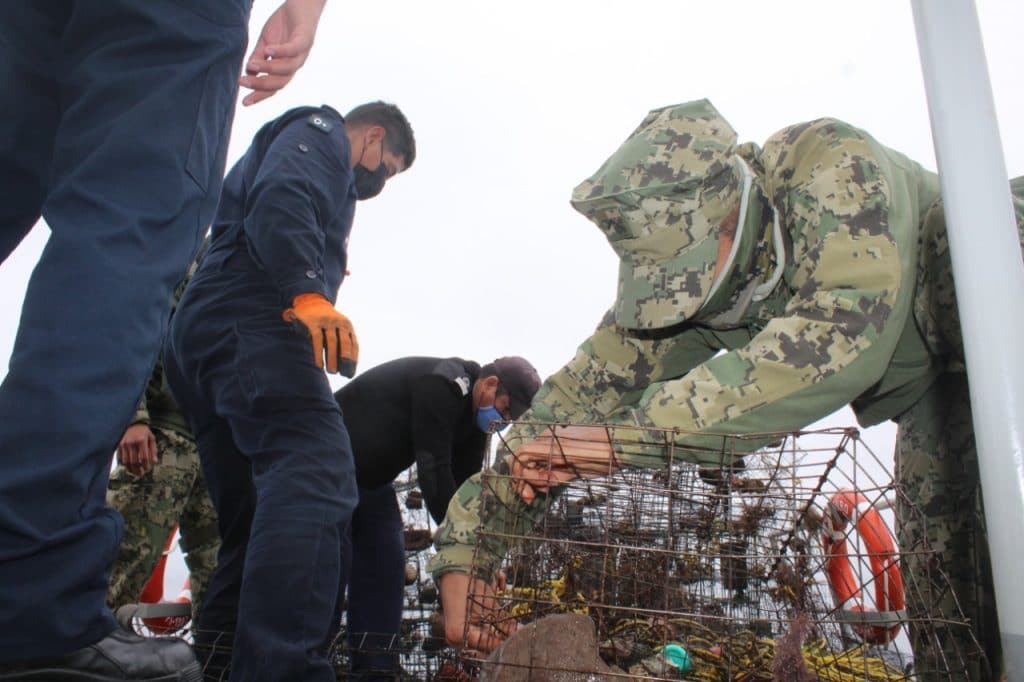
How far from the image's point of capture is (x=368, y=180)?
8.34 ft

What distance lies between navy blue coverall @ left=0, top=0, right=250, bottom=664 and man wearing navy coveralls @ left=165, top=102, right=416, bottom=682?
72 centimetres

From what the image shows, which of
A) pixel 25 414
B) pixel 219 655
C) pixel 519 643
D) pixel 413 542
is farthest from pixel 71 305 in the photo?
pixel 413 542

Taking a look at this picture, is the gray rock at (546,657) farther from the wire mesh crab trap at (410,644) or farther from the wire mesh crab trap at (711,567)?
the wire mesh crab trap at (410,644)

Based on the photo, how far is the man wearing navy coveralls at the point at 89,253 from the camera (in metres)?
0.70

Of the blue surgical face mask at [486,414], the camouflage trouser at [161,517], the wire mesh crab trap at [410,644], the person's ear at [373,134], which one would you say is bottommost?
the wire mesh crab trap at [410,644]

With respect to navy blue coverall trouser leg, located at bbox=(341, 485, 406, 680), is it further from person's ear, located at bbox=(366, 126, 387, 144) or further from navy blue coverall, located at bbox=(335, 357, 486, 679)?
person's ear, located at bbox=(366, 126, 387, 144)

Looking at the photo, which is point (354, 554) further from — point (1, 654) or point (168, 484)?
point (1, 654)

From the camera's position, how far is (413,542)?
3.53 meters

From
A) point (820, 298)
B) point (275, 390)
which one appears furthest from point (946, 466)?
point (275, 390)

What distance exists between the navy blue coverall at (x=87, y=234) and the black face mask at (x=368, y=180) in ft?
5.08

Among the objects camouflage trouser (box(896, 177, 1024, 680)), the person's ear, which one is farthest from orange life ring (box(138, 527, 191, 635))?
camouflage trouser (box(896, 177, 1024, 680))

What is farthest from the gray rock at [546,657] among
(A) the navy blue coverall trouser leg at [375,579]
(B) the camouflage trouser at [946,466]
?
(A) the navy blue coverall trouser leg at [375,579]

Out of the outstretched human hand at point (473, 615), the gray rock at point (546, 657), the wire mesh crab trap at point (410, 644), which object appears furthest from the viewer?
the wire mesh crab trap at point (410, 644)

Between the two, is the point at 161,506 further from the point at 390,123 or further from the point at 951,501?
the point at 951,501
